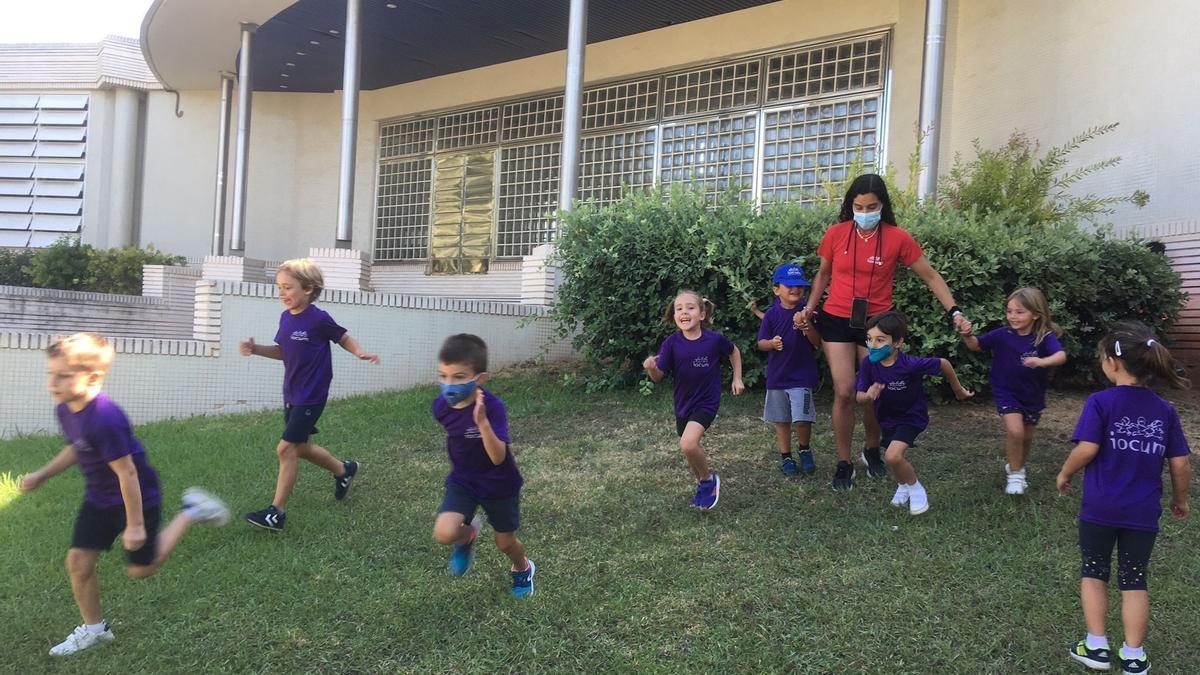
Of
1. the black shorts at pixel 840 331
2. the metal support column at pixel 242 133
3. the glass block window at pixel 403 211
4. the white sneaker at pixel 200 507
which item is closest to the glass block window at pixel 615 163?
the glass block window at pixel 403 211

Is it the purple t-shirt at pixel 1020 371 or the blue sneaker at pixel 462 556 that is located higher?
the purple t-shirt at pixel 1020 371

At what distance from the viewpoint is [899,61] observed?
1115 centimetres

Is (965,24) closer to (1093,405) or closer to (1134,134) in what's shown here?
(1134,134)

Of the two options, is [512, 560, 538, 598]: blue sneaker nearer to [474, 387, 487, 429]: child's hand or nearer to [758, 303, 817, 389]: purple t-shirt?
[474, 387, 487, 429]: child's hand

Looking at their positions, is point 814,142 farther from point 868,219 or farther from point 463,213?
point 868,219

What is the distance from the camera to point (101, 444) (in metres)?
3.53

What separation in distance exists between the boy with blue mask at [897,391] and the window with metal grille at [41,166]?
17254 mm

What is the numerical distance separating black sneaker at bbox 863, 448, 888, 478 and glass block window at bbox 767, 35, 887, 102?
24.0 ft

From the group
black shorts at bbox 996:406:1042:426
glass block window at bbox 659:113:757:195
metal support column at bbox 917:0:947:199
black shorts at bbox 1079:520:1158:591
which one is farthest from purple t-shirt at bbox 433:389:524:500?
glass block window at bbox 659:113:757:195

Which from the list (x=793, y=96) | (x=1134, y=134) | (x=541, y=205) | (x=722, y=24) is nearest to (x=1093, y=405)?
(x=1134, y=134)

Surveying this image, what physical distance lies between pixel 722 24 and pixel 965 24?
3.38 metres

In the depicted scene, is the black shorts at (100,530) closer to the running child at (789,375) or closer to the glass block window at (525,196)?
the running child at (789,375)

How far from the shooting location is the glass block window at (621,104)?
13.5 meters

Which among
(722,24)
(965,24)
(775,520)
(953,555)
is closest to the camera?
(953,555)
